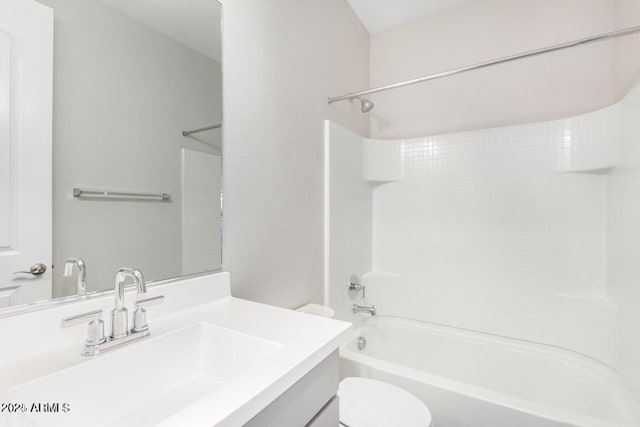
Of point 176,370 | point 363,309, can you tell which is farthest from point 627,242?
point 176,370

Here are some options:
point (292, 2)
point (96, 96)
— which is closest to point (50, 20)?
point (96, 96)

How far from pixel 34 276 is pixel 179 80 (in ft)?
2.36

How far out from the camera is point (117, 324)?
0.70 metres

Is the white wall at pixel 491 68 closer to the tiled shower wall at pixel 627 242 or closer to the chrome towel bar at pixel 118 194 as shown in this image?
the tiled shower wall at pixel 627 242

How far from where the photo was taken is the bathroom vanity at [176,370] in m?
0.51

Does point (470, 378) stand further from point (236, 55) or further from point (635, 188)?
point (236, 55)

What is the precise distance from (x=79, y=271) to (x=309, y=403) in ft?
2.20

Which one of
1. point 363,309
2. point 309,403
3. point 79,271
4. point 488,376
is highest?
point 79,271

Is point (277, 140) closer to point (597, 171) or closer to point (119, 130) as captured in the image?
point (119, 130)

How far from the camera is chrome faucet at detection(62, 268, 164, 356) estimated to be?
654 mm

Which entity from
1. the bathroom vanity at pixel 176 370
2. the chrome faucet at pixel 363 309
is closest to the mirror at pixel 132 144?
the bathroom vanity at pixel 176 370

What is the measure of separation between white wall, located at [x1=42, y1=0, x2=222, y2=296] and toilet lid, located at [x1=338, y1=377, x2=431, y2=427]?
2.78 ft

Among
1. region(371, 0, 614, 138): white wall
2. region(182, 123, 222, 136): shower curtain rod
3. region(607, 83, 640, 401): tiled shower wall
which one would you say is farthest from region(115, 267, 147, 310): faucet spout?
region(371, 0, 614, 138): white wall

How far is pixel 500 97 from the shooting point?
199 centimetres
